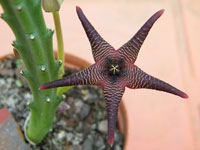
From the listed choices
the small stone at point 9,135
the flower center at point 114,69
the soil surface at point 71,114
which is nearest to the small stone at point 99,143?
the soil surface at point 71,114

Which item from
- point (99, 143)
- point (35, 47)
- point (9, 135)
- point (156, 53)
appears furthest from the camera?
point (156, 53)

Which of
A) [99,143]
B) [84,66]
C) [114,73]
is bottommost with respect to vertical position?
[99,143]

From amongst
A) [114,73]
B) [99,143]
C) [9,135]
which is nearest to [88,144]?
[99,143]

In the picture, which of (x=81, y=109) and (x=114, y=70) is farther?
(x=81, y=109)

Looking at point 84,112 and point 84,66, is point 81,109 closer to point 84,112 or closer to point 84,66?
point 84,112

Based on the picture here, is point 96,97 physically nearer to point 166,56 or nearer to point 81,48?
point 81,48

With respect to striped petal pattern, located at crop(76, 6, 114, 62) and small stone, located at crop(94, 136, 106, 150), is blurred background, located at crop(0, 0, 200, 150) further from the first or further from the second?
striped petal pattern, located at crop(76, 6, 114, 62)

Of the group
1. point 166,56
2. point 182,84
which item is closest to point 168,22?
point 166,56
